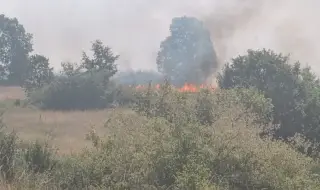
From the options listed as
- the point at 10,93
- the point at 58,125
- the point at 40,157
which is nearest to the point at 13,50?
the point at 10,93

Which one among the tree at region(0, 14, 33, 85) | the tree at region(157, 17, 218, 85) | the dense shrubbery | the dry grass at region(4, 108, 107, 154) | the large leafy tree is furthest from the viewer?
the tree at region(157, 17, 218, 85)

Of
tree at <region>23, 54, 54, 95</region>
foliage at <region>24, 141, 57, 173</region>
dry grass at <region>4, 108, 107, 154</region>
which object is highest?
tree at <region>23, 54, 54, 95</region>

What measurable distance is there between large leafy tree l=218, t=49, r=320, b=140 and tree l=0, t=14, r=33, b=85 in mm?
44030

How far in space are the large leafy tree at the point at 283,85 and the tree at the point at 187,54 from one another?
40.0 m

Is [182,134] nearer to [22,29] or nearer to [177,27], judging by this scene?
[22,29]

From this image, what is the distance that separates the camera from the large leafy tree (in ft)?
140

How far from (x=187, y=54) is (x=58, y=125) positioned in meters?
82.7

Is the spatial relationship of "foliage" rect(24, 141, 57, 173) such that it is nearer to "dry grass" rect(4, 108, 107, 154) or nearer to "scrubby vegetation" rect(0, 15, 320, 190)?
"scrubby vegetation" rect(0, 15, 320, 190)

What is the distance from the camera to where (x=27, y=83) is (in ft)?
227

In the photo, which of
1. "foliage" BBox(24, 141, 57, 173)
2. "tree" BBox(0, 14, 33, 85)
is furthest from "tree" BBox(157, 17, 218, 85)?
"foliage" BBox(24, 141, 57, 173)

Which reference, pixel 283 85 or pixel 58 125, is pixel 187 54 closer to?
pixel 283 85

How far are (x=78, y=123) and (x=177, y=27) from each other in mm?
97496

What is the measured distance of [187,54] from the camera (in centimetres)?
12162

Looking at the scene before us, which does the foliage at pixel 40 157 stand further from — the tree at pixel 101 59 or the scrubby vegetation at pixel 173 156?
the tree at pixel 101 59
